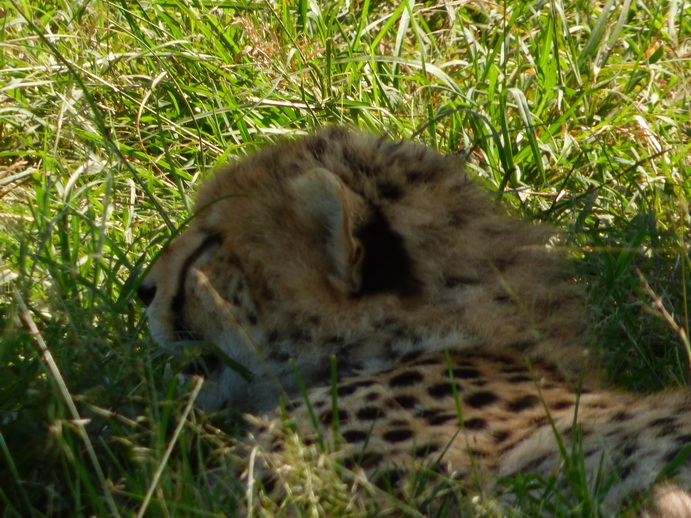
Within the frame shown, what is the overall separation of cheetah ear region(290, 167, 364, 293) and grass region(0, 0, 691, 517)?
0.77 metres

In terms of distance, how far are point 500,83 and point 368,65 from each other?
538 mm

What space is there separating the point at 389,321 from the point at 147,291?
68 cm

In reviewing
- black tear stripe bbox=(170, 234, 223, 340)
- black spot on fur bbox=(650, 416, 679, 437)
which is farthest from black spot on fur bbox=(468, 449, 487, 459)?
black tear stripe bbox=(170, 234, 223, 340)

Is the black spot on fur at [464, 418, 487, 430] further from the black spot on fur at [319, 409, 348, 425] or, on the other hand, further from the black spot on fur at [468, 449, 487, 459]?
the black spot on fur at [319, 409, 348, 425]

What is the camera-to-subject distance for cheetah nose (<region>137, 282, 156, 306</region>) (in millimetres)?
2660

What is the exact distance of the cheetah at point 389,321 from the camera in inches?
80.5

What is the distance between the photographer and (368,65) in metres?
4.25

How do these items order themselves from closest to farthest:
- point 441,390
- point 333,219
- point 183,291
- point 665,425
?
point 665,425 < point 441,390 < point 333,219 < point 183,291

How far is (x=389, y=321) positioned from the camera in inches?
92.5

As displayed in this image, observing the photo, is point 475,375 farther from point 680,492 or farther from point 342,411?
point 680,492

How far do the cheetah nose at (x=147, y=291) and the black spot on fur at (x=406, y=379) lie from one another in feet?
2.40

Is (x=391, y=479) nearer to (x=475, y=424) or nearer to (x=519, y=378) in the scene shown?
(x=475, y=424)

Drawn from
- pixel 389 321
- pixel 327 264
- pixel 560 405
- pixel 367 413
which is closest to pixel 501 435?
pixel 560 405

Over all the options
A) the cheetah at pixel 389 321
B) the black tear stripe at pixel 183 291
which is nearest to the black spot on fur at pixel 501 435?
the cheetah at pixel 389 321
